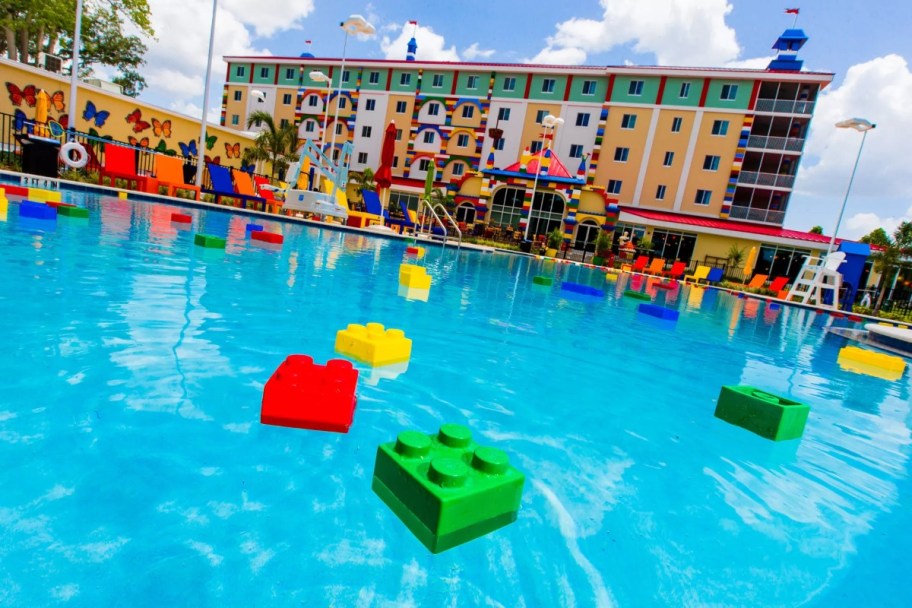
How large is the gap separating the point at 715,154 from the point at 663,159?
2.96 meters

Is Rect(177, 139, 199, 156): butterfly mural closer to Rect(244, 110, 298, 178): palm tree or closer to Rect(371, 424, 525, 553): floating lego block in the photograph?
Rect(244, 110, 298, 178): palm tree

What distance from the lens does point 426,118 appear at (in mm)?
35562

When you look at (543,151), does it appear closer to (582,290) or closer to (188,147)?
(188,147)

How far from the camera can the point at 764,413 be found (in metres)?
3.14

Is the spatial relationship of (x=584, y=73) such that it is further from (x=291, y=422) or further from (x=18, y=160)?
(x=291, y=422)

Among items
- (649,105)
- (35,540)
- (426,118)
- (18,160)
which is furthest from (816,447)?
(426,118)

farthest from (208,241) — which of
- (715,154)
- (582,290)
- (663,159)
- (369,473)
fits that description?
(715,154)

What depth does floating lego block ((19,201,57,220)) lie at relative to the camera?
714 centimetres

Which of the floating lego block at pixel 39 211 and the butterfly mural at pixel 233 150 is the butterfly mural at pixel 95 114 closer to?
the butterfly mural at pixel 233 150

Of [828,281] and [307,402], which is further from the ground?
[828,281]

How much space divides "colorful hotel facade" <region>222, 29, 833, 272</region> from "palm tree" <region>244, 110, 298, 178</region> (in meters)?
3.64

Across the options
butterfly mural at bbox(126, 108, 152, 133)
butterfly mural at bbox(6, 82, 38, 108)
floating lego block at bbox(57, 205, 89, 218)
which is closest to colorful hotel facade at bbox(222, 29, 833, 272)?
butterfly mural at bbox(126, 108, 152, 133)

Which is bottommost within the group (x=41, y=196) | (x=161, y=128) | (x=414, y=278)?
(x=414, y=278)

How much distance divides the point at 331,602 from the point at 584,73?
35.6 meters
